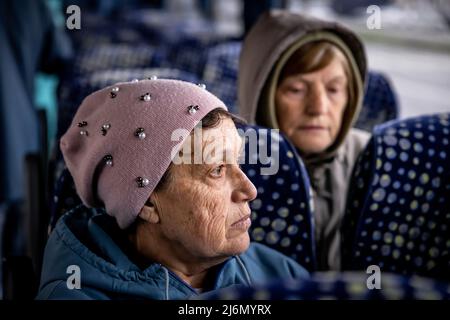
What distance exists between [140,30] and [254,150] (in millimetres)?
3807

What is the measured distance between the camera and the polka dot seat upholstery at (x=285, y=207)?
1.17m

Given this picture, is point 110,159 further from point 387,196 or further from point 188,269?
point 387,196

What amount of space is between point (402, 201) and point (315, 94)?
310 millimetres

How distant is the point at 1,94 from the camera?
116 inches

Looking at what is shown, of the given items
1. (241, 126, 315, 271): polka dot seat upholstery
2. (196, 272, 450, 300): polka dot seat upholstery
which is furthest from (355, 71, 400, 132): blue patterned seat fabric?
(196, 272, 450, 300): polka dot seat upholstery

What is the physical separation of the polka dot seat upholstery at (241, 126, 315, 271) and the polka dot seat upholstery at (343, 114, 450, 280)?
123mm

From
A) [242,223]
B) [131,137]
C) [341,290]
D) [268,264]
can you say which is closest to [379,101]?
[268,264]

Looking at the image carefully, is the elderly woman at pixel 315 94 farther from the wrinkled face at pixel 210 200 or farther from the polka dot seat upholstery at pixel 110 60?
the polka dot seat upholstery at pixel 110 60

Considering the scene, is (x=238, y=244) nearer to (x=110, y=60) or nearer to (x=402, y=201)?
(x=402, y=201)

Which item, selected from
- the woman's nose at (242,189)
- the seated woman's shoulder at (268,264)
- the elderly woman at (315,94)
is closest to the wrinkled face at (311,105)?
the elderly woman at (315,94)

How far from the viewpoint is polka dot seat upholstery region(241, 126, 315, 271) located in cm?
117

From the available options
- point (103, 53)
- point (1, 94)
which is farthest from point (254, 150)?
point (1, 94)

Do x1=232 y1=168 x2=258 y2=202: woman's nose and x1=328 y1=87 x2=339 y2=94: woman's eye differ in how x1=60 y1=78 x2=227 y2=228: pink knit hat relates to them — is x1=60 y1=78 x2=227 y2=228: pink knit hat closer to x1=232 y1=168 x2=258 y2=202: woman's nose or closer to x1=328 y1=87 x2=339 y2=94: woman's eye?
x1=232 y1=168 x2=258 y2=202: woman's nose
